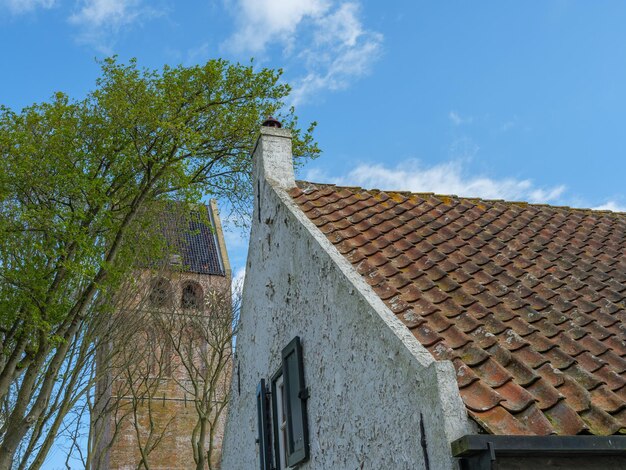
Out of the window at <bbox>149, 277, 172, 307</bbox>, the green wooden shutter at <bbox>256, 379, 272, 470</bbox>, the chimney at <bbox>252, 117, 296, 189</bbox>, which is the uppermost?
the window at <bbox>149, 277, 172, 307</bbox>

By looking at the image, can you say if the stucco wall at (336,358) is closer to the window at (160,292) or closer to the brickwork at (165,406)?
the window at (160,292)

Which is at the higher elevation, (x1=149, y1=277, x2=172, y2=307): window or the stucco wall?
(x1=149, y1=277, x2=172, y2=307): window

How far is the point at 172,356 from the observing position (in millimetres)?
26656

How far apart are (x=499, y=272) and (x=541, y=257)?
37.0 inches

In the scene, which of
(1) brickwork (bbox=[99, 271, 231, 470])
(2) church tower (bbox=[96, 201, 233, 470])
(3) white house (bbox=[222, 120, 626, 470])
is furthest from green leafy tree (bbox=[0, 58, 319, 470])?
(1) brickwork (bbox=[99, 271, 231, 470])

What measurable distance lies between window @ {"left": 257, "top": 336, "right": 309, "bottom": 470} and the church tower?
7.25 meters

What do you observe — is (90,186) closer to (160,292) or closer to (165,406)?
(160,292)

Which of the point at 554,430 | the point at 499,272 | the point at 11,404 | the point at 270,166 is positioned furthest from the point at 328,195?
the point at 11,404

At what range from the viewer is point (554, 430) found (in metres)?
4.04

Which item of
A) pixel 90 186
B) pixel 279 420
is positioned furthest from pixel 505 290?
pixel 90 186

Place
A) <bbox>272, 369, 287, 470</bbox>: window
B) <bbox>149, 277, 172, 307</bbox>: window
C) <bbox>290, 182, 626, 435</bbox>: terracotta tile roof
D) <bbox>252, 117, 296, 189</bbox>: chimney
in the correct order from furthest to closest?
<bbox>149, 277, 172, 307</bbox>: window
<bbox>252, 117, 296, 189</bbox>: chimney
<bbox>272, 369, 287, 470</bbox>: window
<bbox>290, 182, 626, 435</bbox>: terracotta tile roof

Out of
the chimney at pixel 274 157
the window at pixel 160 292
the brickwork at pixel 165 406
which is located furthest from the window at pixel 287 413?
the brickwork at pixel 165 406

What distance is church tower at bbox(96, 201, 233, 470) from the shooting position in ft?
59.9

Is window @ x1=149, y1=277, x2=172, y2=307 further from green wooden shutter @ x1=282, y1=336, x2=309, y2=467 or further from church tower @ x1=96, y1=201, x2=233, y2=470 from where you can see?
green wooden shutter @ x1=282, y1=336, x2=309, y2=467
